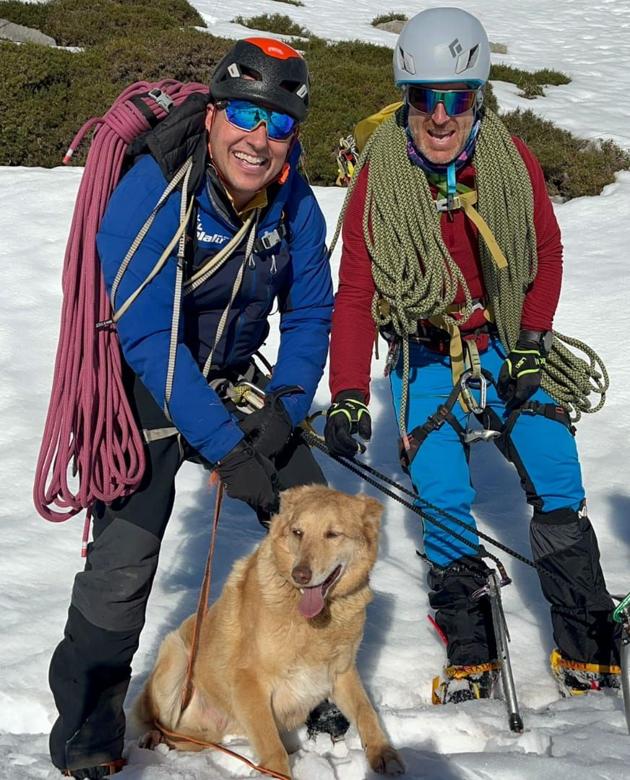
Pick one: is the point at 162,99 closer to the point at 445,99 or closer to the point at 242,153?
the point at 242,153

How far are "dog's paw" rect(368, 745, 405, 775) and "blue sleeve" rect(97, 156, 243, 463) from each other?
4.09ft

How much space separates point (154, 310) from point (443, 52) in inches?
65.8

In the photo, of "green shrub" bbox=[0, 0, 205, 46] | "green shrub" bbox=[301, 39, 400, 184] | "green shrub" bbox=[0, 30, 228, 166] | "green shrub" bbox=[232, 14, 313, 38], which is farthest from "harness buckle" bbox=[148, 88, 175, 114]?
"green shrub" bbox=[232, 14, 313, 38]

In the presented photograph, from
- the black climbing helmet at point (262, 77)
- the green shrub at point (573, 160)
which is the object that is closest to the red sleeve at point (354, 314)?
the black climbing helmet at point (262, 77)

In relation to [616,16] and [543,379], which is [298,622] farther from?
[616,16]

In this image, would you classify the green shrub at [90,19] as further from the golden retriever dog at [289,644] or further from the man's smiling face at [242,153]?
the golden retriever dog at [289,644]

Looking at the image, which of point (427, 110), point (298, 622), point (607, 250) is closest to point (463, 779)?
point (298, 622)

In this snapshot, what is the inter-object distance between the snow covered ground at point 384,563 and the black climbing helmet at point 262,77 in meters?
2.49

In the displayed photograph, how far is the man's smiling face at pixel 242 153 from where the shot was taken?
3152 millimetres

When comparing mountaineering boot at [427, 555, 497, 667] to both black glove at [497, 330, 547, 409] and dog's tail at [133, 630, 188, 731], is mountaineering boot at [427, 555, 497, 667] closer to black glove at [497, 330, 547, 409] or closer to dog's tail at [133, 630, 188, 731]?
black glove at [497, 330, 547, 409]

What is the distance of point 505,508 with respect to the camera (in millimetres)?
5793

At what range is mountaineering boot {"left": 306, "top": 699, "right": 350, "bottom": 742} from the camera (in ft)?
12.0

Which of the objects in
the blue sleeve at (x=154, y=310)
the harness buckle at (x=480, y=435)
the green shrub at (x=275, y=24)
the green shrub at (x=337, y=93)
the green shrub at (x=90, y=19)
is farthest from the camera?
the green shrub at (x=275, y=24)

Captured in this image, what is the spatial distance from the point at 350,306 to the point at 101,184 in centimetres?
127
